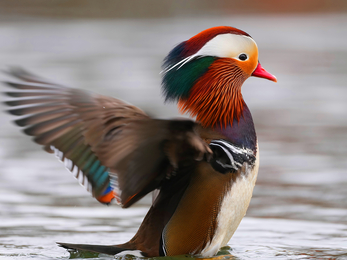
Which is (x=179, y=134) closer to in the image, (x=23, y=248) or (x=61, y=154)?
(x=61, y=154)

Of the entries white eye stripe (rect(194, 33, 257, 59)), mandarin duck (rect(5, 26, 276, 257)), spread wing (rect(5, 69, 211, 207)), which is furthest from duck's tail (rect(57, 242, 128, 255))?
white eye stripe (rect(194, 33, 257, 59))

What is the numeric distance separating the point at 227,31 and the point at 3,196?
99.4 inches

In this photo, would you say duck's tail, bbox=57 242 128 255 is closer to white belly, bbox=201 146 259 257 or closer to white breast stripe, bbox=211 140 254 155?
white belly, bbox=201 146 259 257

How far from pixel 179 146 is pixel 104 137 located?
0.38 meters

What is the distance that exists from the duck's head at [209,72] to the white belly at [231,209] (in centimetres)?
36

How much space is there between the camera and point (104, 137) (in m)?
3.27

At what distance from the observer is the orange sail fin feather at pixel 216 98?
3.78 m

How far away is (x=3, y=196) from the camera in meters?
5.30

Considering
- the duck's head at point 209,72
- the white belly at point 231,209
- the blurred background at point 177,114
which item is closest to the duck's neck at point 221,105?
the duck's head at point 209,72

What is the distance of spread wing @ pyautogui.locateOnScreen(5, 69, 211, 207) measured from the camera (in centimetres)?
313

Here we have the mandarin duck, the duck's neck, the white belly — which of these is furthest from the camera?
the duck's neck

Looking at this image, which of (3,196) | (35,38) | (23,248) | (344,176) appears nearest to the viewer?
(23,248)

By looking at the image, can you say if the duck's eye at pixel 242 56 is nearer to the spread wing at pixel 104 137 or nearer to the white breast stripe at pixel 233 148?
the white breast stripe at pixel 233 148

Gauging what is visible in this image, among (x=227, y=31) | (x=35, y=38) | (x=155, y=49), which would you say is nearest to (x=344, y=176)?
(x=227, y=31)
